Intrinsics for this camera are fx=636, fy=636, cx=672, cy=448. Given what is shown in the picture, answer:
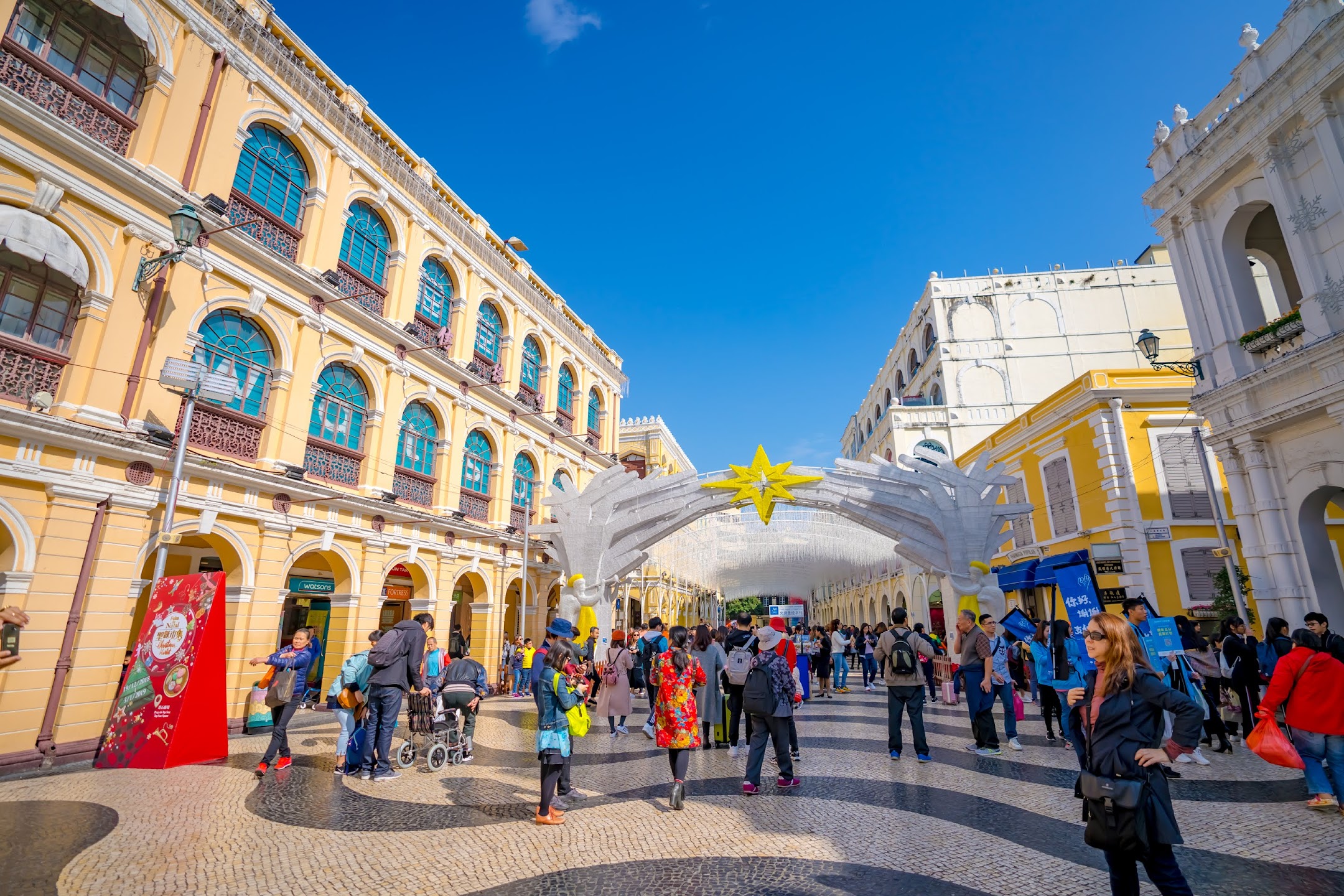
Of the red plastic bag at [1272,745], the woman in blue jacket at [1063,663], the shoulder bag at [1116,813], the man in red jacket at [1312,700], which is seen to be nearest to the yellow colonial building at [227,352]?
the shoulder bag at [1116,813]

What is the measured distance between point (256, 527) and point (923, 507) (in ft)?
44.3

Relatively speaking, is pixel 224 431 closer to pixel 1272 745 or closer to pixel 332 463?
pixel 332 463

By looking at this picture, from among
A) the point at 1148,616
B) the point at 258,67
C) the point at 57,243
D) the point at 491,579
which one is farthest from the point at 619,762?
the point at 258,67

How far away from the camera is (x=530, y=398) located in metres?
21.8

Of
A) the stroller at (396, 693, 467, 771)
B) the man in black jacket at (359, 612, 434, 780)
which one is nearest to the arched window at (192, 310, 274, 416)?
the man in black jacket at (359, 612, 434, 780)

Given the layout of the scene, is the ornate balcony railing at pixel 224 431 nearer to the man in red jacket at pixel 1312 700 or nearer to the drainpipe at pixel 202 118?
the drainpipe at pixel 202 118

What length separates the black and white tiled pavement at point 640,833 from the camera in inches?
165

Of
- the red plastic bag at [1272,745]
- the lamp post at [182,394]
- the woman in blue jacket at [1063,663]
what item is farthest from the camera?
the lamp post at [182,394]

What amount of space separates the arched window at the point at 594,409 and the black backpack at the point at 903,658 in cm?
1962

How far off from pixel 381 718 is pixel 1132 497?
1802 centimetres

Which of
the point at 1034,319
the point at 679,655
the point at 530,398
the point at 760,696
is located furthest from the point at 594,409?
the point at 760,696

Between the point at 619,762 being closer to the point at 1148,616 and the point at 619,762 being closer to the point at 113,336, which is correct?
the point at 1148,616

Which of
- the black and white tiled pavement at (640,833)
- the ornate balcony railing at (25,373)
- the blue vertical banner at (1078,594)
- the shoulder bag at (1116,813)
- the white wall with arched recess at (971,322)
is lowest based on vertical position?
the black and white tiled pavement at (640,833)

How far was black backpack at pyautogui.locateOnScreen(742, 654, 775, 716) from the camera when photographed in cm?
627
